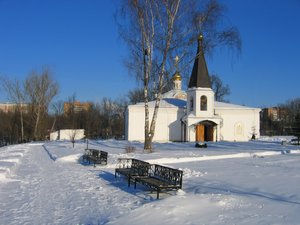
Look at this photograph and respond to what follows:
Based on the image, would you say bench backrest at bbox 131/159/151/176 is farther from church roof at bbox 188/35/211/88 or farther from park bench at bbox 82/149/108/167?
church roof at bbox 188/35/211/88

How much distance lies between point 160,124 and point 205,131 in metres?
4.84

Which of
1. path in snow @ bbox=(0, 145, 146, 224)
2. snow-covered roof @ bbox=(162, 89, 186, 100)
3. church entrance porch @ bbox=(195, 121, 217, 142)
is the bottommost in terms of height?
path in snow @ bbox=(0, 145, 146, 224)

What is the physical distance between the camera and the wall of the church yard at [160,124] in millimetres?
41469

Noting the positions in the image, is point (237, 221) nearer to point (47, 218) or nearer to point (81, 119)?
point (47, 218)

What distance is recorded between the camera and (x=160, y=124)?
4191 cm

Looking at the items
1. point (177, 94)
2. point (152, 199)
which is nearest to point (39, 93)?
point (177, 94)

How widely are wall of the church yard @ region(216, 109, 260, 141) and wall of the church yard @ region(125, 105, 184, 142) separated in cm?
478

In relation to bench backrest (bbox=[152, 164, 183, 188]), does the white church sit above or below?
above

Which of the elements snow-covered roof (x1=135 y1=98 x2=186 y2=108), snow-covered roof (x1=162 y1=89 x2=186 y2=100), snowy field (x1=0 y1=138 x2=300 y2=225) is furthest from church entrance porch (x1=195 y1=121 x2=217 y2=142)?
snowy field (x1=0 y1=138 x2=300 y2=225)

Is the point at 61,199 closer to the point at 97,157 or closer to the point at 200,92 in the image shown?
the point at 97,157

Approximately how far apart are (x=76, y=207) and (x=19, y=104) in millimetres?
48910

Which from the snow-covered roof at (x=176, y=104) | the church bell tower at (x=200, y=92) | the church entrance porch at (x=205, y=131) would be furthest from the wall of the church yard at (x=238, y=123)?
the church bell tower at (x=200, y=92)

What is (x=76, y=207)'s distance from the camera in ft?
29.3

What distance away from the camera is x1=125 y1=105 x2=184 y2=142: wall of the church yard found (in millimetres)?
41469
